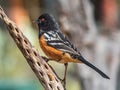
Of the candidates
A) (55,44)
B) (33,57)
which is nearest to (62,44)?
(55,44)

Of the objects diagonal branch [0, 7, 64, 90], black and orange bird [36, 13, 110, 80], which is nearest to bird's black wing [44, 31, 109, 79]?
black and orange bird [36, 13, 110, 80]

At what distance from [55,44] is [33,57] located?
15.9 inches

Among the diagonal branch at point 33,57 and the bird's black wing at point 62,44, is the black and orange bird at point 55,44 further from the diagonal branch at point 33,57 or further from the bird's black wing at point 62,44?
the diagonal branch at point 33,57

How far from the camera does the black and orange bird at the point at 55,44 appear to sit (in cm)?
322

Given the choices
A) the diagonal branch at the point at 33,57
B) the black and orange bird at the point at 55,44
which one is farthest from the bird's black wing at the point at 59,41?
the diagonal branch at the point at 33,57

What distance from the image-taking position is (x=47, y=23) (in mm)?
3225

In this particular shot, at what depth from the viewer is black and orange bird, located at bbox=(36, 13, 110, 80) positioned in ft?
10.6

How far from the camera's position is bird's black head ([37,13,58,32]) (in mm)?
3199

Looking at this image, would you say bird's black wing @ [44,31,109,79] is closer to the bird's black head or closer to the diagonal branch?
the bird's black head

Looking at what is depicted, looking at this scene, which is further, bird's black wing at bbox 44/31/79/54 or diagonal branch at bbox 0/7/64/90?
bird's black wing at bbox 44/31/79/54

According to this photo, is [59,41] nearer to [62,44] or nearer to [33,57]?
[62,44]

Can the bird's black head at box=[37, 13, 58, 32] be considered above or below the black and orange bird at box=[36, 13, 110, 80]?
above

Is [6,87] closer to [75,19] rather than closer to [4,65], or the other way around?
[4,65]

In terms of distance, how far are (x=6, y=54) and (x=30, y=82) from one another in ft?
2.33
